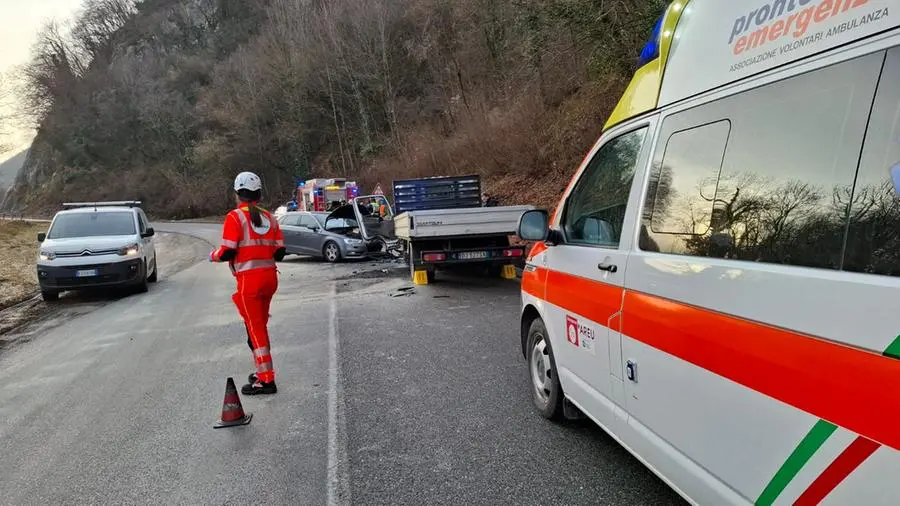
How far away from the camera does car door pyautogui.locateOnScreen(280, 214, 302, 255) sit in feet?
59.1

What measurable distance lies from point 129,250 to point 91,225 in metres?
1.48

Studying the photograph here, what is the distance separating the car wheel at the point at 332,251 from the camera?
17.1 m

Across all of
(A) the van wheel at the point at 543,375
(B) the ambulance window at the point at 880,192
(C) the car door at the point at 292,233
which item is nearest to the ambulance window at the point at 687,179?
(B) the ambulance window at the point at 880,192

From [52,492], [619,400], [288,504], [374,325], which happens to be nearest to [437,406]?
[288,504]

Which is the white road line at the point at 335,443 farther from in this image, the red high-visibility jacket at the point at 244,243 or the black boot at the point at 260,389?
the red high-visibility jacket at the point at 244,243

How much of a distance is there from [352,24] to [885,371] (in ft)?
135

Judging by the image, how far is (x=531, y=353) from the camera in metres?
4.46

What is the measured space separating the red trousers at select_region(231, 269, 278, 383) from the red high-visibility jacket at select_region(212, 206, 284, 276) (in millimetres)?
64

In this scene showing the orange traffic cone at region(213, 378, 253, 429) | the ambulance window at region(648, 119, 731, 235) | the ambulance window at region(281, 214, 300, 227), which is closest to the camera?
the ambulance window at region(648, 119, 731, 235)

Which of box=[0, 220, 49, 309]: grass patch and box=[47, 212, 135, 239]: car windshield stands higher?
box=[47, 212, 135, 239]: car windshield

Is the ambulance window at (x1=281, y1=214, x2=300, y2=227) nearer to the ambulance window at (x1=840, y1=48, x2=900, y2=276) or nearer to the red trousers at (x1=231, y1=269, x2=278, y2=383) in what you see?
the red trousers at (x1=231, y1=269, x2=278, y2=383)

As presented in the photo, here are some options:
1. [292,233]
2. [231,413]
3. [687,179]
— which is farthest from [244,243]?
[292,233]

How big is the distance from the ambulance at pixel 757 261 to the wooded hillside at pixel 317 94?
962cm

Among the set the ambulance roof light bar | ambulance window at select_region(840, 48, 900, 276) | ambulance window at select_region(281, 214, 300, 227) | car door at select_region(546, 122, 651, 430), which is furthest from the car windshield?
ambulance window at select_region(840, 48, 900, 276)
